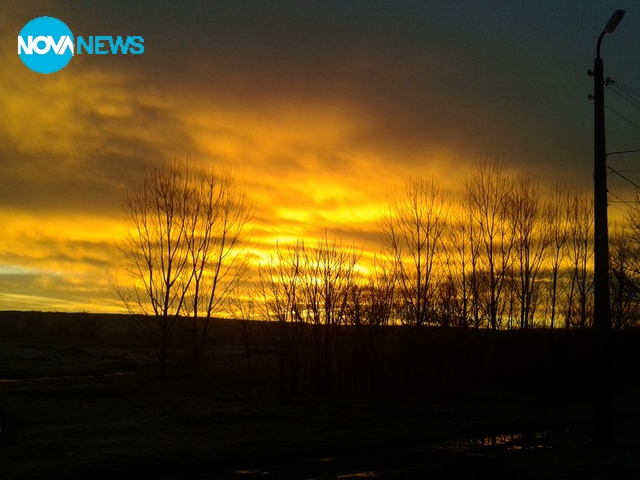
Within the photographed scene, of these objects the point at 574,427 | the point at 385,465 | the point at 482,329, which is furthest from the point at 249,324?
the point at 385,465

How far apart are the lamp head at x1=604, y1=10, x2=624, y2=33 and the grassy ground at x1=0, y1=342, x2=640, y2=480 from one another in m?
10.1

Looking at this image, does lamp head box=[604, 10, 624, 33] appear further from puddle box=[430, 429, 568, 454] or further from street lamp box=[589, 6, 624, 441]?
puddle box=[430, 429, 568, 454]

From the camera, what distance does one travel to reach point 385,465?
1341 centimetres

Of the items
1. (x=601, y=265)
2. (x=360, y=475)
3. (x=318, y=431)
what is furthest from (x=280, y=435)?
(x=601, y=265)

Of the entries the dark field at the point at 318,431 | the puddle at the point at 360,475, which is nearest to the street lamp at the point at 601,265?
the dark field at the point at 318,431

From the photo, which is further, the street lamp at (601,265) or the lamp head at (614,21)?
the street lamp at (601,265)

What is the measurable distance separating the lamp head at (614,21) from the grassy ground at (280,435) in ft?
33.0

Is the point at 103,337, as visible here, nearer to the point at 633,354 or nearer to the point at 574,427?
the point at 633,354

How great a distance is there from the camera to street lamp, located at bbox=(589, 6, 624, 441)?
14.9m

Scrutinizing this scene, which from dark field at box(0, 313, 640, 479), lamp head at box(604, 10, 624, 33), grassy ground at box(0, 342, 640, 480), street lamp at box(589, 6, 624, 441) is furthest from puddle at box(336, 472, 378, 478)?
lamp head at box(604, 10, 624, 33)

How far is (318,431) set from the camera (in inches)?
716

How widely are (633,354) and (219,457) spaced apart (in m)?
40.6

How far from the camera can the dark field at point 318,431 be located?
42.7ft

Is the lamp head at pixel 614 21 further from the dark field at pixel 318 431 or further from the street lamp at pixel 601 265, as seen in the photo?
the dark field at pixel 318 431
